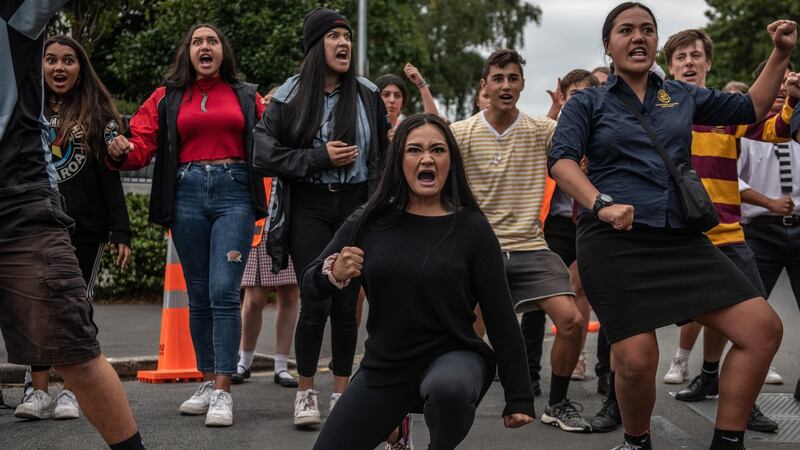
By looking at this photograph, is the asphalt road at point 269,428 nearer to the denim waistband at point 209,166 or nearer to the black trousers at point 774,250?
the black trousers at point 774,250

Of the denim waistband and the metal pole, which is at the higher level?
the metal pole

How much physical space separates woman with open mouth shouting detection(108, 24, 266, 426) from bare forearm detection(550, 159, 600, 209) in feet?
7.00

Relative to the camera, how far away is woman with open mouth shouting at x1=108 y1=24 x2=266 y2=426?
6223mm

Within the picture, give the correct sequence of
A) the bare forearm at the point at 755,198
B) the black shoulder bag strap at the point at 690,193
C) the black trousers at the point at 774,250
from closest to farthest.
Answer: the black shoulder bag strap at the point at 690,193
the bare forearm at the point at 755,198
the black trousers at the point at 774,250

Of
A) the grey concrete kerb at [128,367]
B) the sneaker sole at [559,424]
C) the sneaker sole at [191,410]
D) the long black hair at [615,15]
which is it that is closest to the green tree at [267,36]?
the grey concrete kerb at [128,367]

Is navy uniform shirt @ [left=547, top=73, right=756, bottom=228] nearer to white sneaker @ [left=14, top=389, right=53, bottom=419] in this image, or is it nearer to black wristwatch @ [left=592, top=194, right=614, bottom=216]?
black wristwatch @ [left=592, top=194, right=614, bottom=216]

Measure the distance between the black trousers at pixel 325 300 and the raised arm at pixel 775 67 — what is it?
2.16 m

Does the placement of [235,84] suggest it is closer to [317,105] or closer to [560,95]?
[317,105]

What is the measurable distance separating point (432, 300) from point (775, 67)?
217 cm

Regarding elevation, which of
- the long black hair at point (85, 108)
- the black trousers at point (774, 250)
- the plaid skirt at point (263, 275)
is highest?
the long black hair at point (85, 108)

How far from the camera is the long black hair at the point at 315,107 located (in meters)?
6.01

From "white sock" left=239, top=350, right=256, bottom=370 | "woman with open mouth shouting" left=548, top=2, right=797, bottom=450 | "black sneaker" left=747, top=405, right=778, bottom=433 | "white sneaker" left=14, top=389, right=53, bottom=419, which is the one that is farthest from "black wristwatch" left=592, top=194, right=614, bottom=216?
"white sock" left=239, top=350, right=256, bottom=370

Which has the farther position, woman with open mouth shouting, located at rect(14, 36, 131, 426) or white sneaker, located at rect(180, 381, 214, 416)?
white sneaker, located at rect(180, 381, 214, 416)

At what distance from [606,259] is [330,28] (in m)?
2.19
